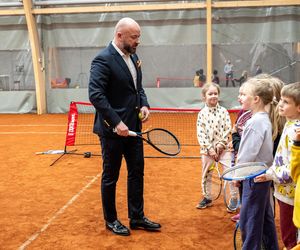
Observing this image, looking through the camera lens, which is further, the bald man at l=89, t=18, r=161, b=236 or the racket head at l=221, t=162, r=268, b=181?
the bald man at l=89, t=18, r=161, b=236

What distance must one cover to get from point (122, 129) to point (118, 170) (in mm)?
578

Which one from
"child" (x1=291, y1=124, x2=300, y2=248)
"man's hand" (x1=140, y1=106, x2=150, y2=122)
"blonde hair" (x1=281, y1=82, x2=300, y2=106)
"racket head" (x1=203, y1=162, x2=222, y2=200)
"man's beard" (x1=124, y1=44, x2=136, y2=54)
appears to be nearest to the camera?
"child" (x1=291, y1=124, x2=300, y2=248)

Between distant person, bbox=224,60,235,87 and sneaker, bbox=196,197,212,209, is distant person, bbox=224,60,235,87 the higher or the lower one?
the higher one

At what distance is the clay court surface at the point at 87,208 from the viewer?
13.3 feet

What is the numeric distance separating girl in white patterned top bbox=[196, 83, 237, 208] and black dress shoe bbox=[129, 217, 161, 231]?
→ 92cm

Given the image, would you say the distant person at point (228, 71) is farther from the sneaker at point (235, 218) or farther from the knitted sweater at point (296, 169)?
the knitted sweater at point (296, 169)

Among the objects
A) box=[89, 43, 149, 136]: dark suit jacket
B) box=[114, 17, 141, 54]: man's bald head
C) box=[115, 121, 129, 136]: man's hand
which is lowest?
box=[115, 121, 129, 136]: man's hand

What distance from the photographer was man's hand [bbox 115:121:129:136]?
12.5 feet

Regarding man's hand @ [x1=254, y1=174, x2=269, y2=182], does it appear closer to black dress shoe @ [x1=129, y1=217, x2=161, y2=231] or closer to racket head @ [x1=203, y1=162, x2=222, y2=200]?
black dress shoe @ [x1=129, y1=217, x2=161, y2=231]

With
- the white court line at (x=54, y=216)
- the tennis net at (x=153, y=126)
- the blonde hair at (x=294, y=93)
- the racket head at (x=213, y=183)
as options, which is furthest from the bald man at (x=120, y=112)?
the tennis net at (x=153, y=126)

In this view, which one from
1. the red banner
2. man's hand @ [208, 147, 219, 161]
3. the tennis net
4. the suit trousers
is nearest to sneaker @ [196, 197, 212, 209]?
man's hand @ [208, 147, 219, 161]

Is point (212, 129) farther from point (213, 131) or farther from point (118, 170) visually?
point (118, 170)

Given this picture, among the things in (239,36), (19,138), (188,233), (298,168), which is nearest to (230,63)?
(239,36)

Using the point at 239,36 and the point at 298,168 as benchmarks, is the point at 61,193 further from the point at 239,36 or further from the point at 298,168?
the point at 239,36
